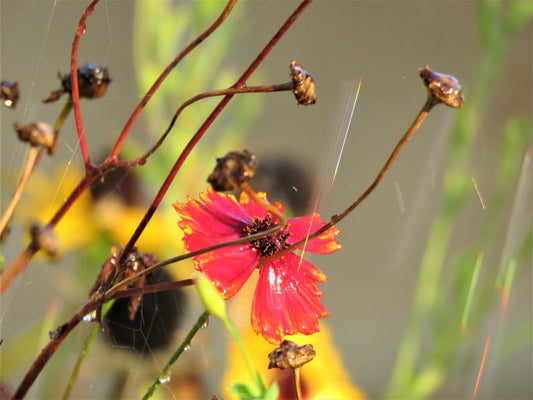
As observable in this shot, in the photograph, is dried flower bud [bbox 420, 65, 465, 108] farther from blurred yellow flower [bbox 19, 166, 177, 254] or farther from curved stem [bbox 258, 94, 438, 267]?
blurred yellow flower [bbox 19, 166, 177, 254]

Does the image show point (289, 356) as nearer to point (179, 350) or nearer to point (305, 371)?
point (179, 350)

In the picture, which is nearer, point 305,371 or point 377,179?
point 377,179

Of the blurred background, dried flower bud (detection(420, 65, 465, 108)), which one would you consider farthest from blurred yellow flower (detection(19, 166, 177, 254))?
dried flower bud (detection(420, 65, 465, 108))

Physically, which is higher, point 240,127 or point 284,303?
point 240,127

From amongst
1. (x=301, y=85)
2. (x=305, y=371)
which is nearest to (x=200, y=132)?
(x=301, y=85)

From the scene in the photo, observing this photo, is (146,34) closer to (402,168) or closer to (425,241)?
(402,168)

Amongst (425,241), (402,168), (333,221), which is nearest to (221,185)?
(333,221)
